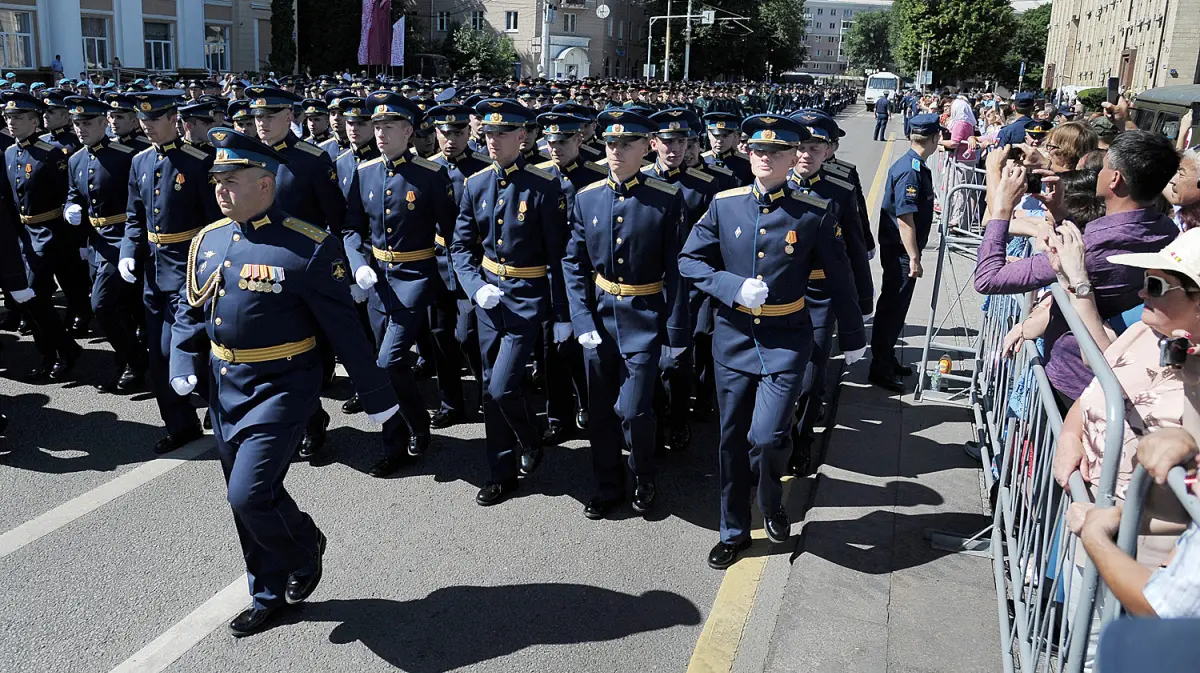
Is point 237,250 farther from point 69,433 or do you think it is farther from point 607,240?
point 69,433

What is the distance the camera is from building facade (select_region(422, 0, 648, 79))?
67562 mm

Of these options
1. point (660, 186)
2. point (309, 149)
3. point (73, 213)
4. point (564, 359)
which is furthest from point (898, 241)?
point (73, 213)

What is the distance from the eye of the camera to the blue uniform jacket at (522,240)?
5.64 meters

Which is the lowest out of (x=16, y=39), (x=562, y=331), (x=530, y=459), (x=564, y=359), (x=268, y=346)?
(x=530, y=459)

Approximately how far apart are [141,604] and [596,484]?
233 centimetres

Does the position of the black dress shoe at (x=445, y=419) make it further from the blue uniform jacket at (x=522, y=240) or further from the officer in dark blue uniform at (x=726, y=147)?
the officer in dark blue uniform at (x=726, y=147)

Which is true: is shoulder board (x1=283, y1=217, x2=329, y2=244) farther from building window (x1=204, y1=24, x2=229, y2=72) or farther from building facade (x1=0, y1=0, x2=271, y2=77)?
building window (x1=204, y1=24, x2=229, y2=72)

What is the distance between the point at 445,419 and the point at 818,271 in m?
2.72

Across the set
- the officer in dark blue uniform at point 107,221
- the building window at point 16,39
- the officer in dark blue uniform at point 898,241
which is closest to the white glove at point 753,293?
the officer in dark blue uniform at point 898,241

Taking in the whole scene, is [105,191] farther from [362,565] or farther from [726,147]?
[726,147]

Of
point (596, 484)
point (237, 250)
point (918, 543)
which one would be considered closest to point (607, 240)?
point (596, 484)

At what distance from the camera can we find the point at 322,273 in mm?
4309

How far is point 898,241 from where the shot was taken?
24.6ft

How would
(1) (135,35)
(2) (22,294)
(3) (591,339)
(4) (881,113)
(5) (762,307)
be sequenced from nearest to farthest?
(5) (762,307) < (3) (591,339) < (2) (22,294) < (4) (881,113) < (1) (135,35)
